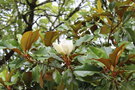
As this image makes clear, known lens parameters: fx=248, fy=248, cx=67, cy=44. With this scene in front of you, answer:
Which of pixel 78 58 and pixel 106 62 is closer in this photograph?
pixel 106 62

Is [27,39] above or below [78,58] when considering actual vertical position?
above

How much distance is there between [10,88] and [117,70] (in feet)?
1.84

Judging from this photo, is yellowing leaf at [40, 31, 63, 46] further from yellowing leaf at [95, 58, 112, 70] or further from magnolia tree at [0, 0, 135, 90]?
yellowing leaf at [95, 58, 112, 70]

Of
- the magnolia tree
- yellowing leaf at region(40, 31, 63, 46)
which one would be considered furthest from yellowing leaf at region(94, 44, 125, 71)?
yellowing leaf at region(40, 31, 63, 46)

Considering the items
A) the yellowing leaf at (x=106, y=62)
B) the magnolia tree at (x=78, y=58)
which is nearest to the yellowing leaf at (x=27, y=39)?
the magnolia tree at (x=78, y=58)

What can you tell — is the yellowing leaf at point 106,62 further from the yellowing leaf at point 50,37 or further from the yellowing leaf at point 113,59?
the yellowing leaf at point 50,37

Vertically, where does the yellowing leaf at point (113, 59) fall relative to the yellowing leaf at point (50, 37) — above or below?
below

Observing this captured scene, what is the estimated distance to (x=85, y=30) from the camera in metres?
1.45

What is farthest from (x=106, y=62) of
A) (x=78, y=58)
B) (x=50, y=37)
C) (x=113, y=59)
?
(x=50, y=37)

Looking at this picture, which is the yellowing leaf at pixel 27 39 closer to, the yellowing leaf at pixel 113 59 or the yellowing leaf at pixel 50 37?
the yellowing leaf at pixel 50 37

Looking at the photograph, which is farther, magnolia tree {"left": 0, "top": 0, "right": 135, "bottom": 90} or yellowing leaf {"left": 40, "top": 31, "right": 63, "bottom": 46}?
yellowing leaf {"left": 40, "top": 31, "right": 63, "bottom": 46}

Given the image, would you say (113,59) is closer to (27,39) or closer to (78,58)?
(78,58)

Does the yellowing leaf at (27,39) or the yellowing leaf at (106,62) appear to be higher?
the yellowing leaf at (27,39)

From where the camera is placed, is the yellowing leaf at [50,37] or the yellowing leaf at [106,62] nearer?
the yellowing leaf at [106,62]
